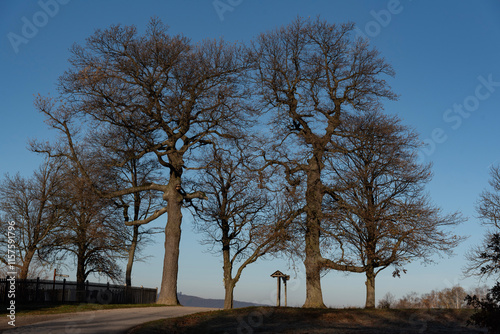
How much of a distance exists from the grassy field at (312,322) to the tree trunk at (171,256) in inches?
310

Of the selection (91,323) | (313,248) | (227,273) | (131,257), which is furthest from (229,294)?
(91,323)

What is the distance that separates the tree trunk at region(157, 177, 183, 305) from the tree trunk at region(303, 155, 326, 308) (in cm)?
755

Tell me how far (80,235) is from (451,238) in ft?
91.0

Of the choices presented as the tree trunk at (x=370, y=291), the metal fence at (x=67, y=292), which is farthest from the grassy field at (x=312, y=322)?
the metal fence at (x=67, y=292)

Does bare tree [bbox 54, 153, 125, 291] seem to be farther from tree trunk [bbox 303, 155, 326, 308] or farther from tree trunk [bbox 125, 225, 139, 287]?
tree trunk [bbox 303, 155, 326, 308]

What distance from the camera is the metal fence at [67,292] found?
27.7 meters

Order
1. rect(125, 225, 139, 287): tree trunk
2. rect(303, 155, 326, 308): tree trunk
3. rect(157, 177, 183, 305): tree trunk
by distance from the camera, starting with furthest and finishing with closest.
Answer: rect(125, 225, 139, 287): tree trunk → rect(157, 177, 183, 305): tree trunk → rect(303, 155, 326, 308): tree trunk

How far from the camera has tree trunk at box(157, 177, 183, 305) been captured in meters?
28.7

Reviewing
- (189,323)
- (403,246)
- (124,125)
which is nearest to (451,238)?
(403,246)

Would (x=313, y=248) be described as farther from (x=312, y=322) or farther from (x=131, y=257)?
(x=131, y=257)

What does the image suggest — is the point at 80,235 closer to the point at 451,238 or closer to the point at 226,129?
the point at 226,129

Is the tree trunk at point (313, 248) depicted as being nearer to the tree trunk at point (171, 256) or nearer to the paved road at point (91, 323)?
the tree trunk at point (171, 256)

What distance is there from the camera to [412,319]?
71.6ft

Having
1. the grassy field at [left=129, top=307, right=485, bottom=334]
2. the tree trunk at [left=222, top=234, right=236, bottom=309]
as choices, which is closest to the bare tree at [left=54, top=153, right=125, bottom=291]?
the tree trunk at [left=222, top=234, right=236, bottom=309]
